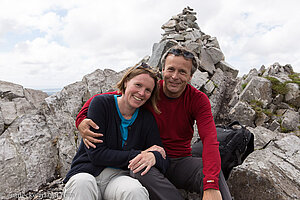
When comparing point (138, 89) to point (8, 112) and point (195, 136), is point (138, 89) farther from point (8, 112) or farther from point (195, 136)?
point (8, 112)

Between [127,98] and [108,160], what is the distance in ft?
4.63

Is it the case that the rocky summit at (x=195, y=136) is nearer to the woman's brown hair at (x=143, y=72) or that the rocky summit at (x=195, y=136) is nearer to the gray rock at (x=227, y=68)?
the gray rock at (x=227, y=68)

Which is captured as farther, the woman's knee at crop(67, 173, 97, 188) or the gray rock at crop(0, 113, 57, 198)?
the gray rock at crop(0, 113, 57, 198)

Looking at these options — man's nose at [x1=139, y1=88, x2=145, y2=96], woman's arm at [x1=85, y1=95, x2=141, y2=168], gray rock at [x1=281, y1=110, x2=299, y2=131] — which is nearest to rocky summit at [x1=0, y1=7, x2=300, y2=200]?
gray rock at [x1=281, y1=110, x2=299, y2=131]

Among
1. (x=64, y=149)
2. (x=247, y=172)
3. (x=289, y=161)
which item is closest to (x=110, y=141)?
(x=247, y=172)

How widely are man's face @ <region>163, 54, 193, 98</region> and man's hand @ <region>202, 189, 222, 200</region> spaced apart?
7.85ft

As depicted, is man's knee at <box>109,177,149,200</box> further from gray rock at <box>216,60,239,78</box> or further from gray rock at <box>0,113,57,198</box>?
gray rock at <box>216,60,239,78</box>

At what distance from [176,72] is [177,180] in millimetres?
2733

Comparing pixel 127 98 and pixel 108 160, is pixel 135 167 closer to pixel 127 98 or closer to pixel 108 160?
pixel 108 160

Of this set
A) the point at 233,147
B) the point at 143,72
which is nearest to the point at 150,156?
the point at 143,72

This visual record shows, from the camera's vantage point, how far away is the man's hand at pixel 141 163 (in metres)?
3.96

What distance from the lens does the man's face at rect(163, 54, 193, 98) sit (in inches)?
190

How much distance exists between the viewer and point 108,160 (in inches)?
160

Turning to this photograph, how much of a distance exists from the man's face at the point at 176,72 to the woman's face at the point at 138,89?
2.25ft
